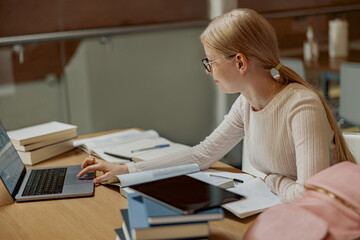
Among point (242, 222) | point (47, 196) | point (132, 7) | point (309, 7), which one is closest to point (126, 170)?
point (47, 196)

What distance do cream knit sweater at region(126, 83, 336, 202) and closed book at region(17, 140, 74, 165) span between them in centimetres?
46

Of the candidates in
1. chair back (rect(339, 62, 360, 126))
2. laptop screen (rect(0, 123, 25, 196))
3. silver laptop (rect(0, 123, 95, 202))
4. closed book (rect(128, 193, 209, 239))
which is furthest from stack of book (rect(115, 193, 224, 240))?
chair back (rect(339, 62, 360, 126))

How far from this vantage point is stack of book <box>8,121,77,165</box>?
1955mm

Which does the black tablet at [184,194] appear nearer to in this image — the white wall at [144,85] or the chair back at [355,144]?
the chair back at [355,144]

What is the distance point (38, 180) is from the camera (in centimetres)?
173

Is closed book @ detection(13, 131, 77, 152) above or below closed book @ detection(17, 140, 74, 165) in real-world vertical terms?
above

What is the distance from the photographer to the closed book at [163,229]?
3.58 ft

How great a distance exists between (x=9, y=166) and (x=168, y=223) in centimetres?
78

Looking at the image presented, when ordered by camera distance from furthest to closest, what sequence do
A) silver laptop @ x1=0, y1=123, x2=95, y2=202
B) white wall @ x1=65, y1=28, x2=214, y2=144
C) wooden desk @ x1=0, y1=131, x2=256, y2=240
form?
white wall @ x1=65, y1=28, x2=214, y2=144 < silver laptop @ x1=0, y1=123, x2=95, y2=202 < wooden desk @ x1=0, y1=131, x2=256, y2=240

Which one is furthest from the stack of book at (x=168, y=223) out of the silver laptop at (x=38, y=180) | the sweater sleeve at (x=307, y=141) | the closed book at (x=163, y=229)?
the silver laptop at (x=38, y=180)

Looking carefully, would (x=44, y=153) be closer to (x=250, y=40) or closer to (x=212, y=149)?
(x=212, y=149)

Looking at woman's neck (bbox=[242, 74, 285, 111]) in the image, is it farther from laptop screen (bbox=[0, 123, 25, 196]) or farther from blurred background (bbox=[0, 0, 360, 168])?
blurred background (bbox=[0, 0, 360, 168])

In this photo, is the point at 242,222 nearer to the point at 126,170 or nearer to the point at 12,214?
the point at 126,170

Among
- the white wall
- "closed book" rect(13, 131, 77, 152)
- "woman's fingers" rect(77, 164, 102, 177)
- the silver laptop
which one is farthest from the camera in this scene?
the white wall
